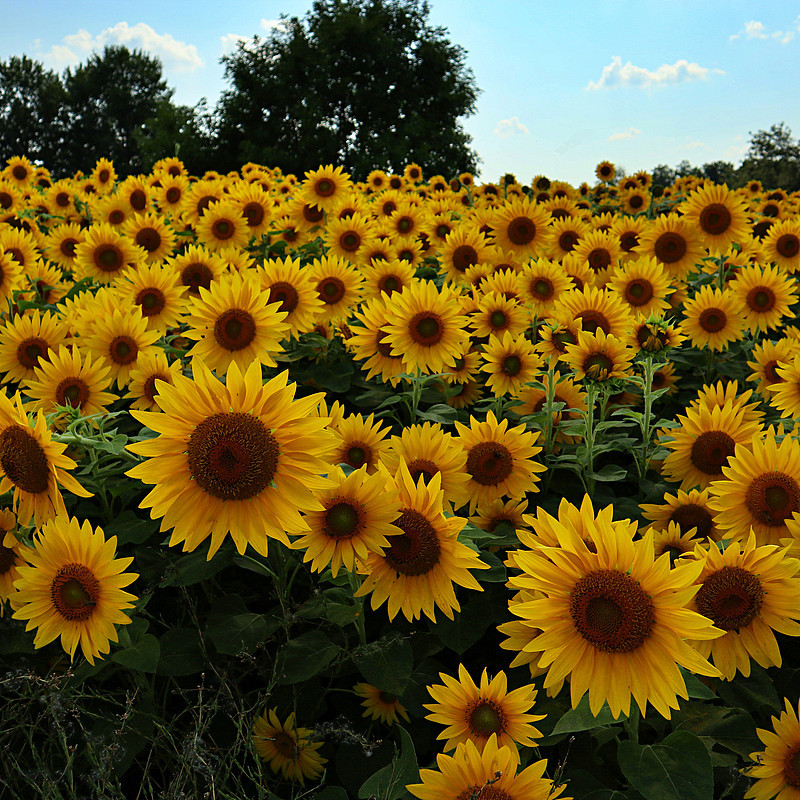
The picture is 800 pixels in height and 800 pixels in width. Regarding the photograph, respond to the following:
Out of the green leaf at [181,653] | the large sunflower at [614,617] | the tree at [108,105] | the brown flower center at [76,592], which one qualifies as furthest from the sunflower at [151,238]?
the tree at [108,105]

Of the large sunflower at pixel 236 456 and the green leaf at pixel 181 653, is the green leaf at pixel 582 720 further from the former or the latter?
the green leaf at pixel 181 653

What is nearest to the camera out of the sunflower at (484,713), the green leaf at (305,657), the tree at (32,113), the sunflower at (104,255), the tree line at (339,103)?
the sunflower at (484,713)

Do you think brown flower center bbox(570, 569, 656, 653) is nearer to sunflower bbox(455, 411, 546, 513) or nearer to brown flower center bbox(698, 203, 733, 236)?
sunflower bbox(455, 411, 546, 513)

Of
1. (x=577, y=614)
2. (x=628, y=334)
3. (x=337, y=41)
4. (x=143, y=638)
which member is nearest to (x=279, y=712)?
(x=143, y=638)

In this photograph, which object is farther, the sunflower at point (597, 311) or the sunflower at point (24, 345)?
the sunflower at point (597, 311)

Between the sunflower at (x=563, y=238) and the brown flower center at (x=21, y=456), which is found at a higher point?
the sunflower at (x=563, y=238)

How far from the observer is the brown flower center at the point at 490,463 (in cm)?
296

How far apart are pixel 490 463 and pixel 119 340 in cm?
192

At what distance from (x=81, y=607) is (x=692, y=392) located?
3948 mm

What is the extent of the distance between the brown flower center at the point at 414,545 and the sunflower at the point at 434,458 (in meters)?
0.40

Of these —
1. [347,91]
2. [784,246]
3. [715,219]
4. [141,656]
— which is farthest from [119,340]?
[347,91]

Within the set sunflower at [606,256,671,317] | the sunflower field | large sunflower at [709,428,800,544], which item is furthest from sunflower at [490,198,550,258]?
large sunflower at [709,428,800,544]

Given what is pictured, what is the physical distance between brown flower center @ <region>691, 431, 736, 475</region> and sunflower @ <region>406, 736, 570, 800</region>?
5.70 ft

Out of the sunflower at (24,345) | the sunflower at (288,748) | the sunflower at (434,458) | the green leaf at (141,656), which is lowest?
the sunflower at (288,748)
